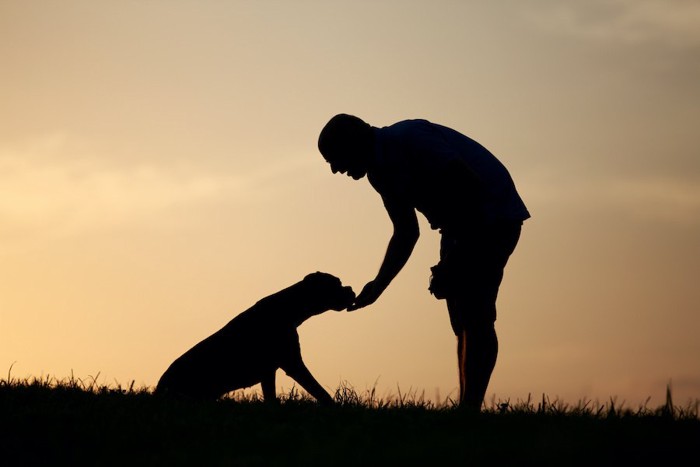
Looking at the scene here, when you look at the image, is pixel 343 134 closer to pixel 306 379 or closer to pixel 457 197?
pixel 457 197

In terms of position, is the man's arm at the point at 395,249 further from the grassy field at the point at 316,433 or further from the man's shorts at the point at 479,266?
the grassy field at the point at 316,433

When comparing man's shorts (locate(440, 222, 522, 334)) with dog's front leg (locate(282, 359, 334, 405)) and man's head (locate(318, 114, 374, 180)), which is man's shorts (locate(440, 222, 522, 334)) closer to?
man's head (locate(318, 114, 374, 180))

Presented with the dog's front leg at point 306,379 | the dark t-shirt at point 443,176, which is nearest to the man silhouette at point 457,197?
the dark t-shirt at point 443,176

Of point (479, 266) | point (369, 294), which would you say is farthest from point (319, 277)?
point (479, 266)

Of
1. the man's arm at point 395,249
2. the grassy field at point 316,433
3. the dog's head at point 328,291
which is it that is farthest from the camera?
the dog's head at point 328,291

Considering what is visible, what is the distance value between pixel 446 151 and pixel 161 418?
9.10ft

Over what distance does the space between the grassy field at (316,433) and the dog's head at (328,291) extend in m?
1.75

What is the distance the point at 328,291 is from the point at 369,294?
0.99 meters

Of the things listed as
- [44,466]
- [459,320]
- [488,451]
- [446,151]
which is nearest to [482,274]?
[459,320]

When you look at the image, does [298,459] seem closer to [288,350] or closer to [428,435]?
[428,435]

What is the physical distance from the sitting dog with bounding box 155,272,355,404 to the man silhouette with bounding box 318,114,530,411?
1.30 meters

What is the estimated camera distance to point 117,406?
564 centimetres

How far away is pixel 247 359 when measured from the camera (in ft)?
23.8

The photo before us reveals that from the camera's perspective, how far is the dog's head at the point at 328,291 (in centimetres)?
789
